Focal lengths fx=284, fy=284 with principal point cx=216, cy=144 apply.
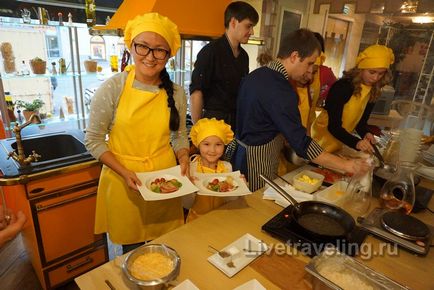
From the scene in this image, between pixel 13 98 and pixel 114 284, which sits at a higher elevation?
pixel 13 98

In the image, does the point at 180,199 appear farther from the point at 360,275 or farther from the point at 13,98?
the point at 13,98

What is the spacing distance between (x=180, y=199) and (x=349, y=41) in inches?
134

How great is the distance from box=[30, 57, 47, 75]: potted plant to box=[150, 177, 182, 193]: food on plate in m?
1.74

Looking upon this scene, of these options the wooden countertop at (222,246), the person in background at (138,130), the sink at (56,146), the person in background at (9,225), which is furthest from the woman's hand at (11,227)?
the sink at (56,146)

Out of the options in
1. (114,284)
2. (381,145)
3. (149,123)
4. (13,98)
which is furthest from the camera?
(13,98)

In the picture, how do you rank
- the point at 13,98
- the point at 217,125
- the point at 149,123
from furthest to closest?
the point at 13,98 < the point at 217,125 < the point at 149,123

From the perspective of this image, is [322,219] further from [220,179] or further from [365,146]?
[365,146]

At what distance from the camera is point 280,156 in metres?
1.89

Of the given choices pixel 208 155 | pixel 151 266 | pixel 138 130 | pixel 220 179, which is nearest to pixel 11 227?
pixel 151 266

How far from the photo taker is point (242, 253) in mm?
1065

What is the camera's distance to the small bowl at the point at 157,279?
83 centimetres

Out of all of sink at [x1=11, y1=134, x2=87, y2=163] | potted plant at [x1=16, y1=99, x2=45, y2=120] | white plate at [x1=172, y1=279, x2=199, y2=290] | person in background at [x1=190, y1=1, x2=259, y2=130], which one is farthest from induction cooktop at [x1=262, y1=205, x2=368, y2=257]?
potted plant at [x1=16, y1=99, x2=45, y2=120]

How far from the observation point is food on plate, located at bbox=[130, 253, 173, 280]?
2.90 feet

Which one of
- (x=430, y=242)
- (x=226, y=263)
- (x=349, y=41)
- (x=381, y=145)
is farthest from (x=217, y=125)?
(x=349, y=41)
